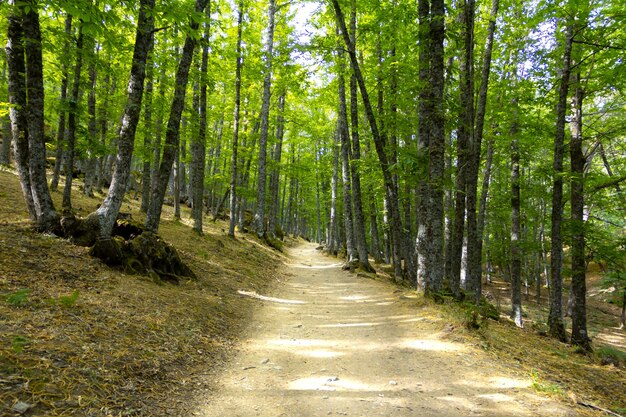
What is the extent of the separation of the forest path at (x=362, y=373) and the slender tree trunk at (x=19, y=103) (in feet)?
18.5

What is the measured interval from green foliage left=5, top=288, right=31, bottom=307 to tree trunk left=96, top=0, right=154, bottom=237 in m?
2.81

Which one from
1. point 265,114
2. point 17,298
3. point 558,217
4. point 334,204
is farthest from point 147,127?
point 558,217

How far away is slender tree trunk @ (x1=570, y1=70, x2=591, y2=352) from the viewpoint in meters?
10.5

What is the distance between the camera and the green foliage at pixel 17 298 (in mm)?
4336

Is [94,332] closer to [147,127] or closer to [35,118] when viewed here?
[35,118]

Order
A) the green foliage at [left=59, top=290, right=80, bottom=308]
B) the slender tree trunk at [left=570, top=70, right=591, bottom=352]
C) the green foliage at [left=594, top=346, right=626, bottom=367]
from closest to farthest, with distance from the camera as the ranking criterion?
1. the green foliage at [left=59, top=290, right=80, bottom=308]
2. the green foliage at [left=594, top=346, right=626, bottom=367]
3. the slender tree trunk at [left=570, top=70, right=591, bottom=352]

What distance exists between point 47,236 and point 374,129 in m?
9.14

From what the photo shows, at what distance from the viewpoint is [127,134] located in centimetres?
755

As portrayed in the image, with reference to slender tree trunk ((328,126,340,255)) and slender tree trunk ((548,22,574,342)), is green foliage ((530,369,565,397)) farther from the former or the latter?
slender tree trunk ((328,126,340,255))

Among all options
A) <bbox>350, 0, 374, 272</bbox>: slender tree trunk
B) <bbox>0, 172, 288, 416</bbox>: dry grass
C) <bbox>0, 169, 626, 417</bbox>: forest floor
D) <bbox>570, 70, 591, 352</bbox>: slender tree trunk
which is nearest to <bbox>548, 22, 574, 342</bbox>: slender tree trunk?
<bbox>570, 70, 591, 352</bbox>: slender tree trunk

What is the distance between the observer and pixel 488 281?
34188mm

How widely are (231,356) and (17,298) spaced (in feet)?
9.65

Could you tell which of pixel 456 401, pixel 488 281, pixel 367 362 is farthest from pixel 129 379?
pixel 488 281

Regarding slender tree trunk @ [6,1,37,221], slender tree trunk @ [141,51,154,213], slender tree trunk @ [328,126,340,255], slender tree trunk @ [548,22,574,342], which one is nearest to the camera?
slender tree trunk @ [6,1,37,221]
